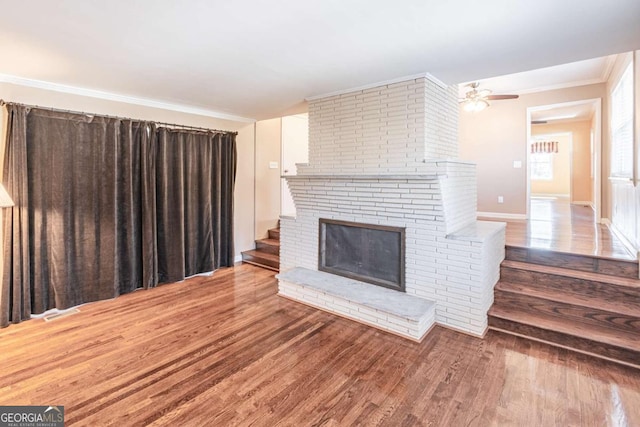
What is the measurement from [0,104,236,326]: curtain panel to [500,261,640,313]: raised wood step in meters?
3.84

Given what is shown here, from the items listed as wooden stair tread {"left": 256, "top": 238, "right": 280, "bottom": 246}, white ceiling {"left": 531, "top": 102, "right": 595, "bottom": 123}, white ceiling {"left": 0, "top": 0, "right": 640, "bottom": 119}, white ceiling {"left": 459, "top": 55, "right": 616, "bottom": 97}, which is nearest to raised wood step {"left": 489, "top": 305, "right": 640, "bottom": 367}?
white ceiling {"left": 0, "top": 0, "right": 640, "bottom": 119}

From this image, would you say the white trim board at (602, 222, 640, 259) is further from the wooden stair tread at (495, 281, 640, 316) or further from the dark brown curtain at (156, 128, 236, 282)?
the dark brown curtain at (156, 128, 236, 282)

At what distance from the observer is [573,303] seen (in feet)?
9.20

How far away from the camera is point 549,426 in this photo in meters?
1.83

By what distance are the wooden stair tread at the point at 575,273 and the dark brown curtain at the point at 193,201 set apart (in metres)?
3.72

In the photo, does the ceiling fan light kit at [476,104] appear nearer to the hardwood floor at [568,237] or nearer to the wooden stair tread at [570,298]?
the hardwood floor at [568,237]

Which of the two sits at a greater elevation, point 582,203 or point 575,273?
point 582,203

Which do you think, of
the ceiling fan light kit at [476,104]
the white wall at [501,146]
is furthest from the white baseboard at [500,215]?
the ceiling fan light kit at [476,104]

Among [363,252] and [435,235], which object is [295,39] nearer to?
[435,235]

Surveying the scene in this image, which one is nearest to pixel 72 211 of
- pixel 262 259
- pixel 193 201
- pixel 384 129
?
pixel 193 201

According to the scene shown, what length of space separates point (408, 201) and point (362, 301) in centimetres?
108

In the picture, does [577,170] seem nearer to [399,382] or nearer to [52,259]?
[399,382]

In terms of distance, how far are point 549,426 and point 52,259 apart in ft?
14.4

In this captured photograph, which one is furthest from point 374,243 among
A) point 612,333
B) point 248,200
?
point 248,200
